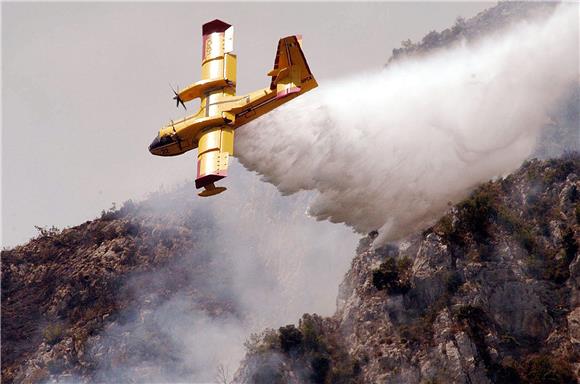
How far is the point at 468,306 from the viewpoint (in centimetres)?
5988

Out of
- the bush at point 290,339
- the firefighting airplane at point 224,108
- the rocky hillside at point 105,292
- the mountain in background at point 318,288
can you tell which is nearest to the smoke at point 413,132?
the mountain in background at point 318,288

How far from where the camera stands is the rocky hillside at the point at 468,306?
192 feet

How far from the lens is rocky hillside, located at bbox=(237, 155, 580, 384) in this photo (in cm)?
5850

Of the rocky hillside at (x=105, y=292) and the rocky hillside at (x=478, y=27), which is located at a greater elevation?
the rocky hillside at (x=478, y=27)

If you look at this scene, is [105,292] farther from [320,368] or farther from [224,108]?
[224,108]

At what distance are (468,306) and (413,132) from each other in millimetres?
14893

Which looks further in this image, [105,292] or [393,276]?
[105,292]

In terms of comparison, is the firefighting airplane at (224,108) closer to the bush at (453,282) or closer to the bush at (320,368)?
the bush at (453,282)

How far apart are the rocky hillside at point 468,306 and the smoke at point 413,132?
276 cm

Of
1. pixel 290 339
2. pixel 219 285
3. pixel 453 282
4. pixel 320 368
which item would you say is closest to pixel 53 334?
pixel 219 285

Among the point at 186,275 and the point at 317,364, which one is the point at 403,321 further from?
the point at 186,275

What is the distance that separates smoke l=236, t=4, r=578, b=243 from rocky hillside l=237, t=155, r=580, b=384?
276cm

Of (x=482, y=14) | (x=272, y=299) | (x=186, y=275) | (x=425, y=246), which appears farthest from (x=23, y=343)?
(x=482, y=14)

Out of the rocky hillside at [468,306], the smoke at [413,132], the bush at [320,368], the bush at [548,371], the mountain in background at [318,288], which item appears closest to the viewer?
the bush at [548,371]
